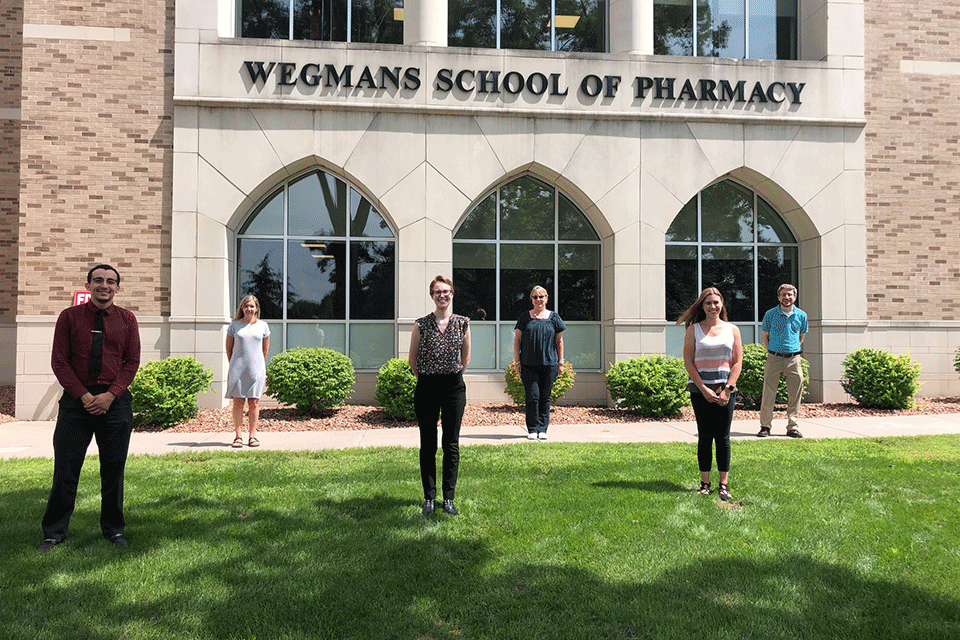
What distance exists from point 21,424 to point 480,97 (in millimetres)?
9305

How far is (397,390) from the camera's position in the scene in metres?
10.3

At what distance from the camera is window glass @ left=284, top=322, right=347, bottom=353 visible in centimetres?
1227

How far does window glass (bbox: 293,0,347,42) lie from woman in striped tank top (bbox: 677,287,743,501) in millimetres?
9841

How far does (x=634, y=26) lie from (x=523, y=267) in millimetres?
4937

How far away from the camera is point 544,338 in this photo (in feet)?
29.1

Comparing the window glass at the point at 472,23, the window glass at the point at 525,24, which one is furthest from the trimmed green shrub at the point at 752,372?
the window glass at the point at 472,23

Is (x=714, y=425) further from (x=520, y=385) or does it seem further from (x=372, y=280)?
(x=372, y=280)

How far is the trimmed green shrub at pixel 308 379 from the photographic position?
1046cm

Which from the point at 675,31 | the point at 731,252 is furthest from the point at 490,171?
the point at 731,252

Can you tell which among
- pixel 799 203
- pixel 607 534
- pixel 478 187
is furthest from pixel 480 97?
pixel 607 534

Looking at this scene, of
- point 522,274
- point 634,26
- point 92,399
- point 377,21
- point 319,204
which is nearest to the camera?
point 92,399

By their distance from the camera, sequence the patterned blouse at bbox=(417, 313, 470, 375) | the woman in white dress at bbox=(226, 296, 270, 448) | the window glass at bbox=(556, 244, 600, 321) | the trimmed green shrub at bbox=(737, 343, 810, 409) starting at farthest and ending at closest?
the window glass at bbox=(556, 244, 600, 321), the trimmed green shrub at bbox=(737, 343, 810, 409), the woman in white dress at bbox=(226, 296, 270, 448), the patterned blouse at bbox=(417, 313, 470, 375)

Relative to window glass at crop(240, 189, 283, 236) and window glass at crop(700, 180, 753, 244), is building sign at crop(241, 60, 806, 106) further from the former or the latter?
window glass at crop(240, 189, 283, 236)

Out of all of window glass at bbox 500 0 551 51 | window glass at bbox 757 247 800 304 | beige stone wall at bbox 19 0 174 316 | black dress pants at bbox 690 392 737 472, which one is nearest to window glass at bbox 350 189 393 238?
beige stone wall at bbox 19 0 174 316
